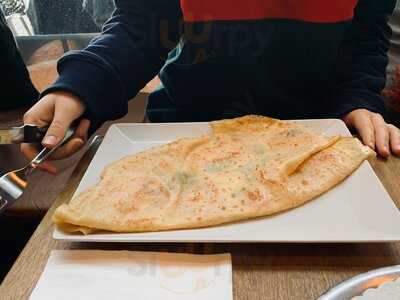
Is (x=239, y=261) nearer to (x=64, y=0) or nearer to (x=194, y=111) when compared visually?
(x=194, y=111)

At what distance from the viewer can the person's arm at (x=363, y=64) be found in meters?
0.92

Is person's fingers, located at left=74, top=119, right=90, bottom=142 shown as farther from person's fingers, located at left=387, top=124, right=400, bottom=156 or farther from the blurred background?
person's fingers, located at left=387, top=124, right=400, bottom=156

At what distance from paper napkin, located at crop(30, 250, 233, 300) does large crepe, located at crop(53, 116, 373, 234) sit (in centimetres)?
4

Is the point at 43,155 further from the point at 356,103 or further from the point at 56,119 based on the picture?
the point at 356,103

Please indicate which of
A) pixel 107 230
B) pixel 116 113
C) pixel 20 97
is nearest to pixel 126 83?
pixel 116 113

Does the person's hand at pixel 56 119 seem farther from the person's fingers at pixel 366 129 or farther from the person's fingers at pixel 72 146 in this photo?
the person's fingers at pixel 366 129

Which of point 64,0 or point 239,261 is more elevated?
point 239,261

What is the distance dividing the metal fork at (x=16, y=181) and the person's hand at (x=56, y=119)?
23 mm

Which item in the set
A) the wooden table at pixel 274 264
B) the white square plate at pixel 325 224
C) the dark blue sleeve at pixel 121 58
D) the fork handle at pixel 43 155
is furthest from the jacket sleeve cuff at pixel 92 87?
the wooden table at pixel 274 264

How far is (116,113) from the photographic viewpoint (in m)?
0.90

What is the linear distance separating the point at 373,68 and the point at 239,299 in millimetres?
774

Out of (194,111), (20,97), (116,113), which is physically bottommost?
(20,97)

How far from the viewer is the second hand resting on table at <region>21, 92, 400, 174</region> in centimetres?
72

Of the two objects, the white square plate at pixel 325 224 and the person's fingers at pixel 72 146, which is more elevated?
the white square plate at pixel 325 224
